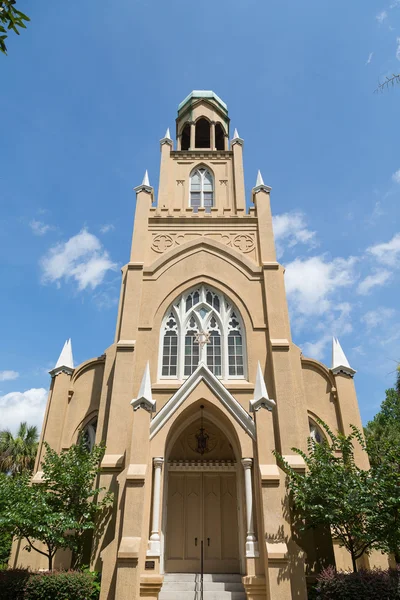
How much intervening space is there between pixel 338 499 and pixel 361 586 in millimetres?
1717

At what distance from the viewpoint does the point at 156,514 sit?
35.9 feet

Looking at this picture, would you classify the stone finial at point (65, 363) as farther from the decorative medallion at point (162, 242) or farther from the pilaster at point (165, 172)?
the pilaster at point (165, 172)

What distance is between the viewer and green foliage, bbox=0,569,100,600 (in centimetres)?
954

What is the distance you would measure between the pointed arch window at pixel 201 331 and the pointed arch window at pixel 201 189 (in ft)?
18.4

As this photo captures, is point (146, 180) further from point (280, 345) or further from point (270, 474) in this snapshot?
point (270, 474)

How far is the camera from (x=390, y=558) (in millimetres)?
12445

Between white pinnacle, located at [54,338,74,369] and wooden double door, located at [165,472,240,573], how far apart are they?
18.1 ft

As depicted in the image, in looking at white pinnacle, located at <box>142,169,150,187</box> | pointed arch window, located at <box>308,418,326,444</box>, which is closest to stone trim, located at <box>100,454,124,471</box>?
pointed arch window, located at <box>308,418,326,444</box>

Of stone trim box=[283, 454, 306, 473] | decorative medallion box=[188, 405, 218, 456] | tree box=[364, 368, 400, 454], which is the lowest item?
stone trim box=[283, 454, 306, 473]

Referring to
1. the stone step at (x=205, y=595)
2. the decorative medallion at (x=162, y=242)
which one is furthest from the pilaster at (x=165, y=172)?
the stone step at (x=205, y=595)

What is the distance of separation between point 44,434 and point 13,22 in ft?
40.7

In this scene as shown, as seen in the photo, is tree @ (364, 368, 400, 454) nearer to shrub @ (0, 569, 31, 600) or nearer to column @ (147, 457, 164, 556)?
column @ (147, 457, 164, 556)

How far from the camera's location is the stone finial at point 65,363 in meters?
15.2

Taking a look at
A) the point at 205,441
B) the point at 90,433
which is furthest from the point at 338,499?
the point at 90,433
